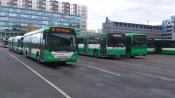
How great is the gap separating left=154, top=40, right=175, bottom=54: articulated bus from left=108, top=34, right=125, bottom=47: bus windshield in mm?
18140

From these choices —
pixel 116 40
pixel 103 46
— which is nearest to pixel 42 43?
pixel 103 46

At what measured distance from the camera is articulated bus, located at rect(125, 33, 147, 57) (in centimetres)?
3444

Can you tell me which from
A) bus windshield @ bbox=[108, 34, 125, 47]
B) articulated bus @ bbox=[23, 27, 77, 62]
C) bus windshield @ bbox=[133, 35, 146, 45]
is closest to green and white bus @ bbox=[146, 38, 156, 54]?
bus windshield @ bbox=[133, 35, 146, 45]

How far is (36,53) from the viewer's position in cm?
2408

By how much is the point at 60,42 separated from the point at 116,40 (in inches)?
462

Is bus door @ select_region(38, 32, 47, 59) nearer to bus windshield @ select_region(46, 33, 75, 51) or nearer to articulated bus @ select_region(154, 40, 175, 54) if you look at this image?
bus windshield @ select_region(46, 33, 75, 51)

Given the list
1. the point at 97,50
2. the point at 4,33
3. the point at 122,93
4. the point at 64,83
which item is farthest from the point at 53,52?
the point at 4,33

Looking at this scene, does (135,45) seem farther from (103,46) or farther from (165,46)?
(165,46)

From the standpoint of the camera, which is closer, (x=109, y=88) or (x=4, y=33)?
(x=109, y=88)

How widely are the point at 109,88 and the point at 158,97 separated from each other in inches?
→ 86.1

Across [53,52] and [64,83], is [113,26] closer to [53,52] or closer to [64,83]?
[53,52]

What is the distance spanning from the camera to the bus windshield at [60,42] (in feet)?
67.7

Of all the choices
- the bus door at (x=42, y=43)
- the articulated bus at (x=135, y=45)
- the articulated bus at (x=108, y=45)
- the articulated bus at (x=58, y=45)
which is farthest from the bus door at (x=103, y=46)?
the bus door at (x=42, y=43)

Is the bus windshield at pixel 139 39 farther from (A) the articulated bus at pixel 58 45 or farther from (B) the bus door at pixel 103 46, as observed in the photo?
(A) the articulated bus at pixel 58 45
